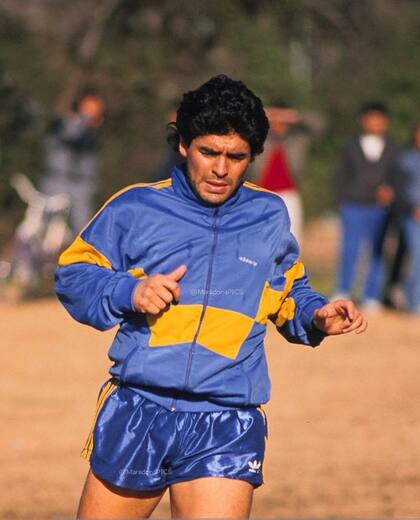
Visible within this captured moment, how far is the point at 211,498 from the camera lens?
470cm

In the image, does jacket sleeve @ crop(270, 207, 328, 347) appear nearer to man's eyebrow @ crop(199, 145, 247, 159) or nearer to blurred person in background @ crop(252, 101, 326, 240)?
man's eyebrow @ crop(199, 145, 247, 159)

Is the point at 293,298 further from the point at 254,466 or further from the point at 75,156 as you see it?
the point at 75,156

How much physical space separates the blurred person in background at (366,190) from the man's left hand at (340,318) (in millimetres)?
9961

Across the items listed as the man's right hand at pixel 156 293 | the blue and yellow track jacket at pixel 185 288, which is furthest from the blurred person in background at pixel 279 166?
the man's right hand at pixel 156 293

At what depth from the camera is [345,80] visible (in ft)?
89.0

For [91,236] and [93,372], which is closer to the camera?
[91,236]

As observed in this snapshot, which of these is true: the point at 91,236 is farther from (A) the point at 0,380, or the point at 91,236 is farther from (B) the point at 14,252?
(B) the point at 14,252

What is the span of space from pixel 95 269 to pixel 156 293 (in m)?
0.35

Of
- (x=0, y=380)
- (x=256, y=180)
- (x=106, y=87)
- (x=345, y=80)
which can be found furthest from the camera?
(x=345, y=80)

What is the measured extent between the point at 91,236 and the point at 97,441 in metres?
0.64

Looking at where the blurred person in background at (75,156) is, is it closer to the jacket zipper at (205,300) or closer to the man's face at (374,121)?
the man's face at (374,121)

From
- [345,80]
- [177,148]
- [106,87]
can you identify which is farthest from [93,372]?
[345,80]

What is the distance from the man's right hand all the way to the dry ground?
3.37 meters

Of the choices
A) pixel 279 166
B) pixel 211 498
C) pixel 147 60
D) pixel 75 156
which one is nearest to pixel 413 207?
pixel 279 166
